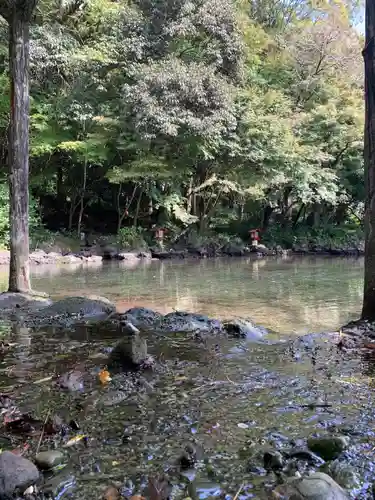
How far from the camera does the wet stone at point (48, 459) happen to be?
2352 millimetres

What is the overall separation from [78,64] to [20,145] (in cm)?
1380

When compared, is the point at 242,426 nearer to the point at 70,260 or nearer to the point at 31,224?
the point at 70,260

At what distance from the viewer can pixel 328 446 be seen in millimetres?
2494

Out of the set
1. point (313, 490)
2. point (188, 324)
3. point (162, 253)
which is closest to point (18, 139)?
point (188, 324)

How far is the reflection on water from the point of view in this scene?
7.92 m

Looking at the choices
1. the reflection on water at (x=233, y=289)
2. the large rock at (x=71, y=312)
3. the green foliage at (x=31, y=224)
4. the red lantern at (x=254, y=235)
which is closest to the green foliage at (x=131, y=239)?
the green foliage at (x=31, y=224)

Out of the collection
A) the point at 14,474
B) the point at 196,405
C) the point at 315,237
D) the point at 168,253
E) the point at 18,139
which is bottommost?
the point at 168,253

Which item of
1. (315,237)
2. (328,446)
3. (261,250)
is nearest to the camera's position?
(328,446)

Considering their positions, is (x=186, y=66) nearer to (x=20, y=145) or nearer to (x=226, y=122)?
(x=226, y=122)

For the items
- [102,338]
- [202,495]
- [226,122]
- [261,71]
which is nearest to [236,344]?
[102,338]

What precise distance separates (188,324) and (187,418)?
10.1 feet

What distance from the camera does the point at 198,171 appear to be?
76.3ft

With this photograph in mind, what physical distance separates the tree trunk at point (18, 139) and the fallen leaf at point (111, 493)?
592cm

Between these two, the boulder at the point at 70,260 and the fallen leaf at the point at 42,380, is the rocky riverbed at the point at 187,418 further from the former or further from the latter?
the boulder at the point at 70,260
